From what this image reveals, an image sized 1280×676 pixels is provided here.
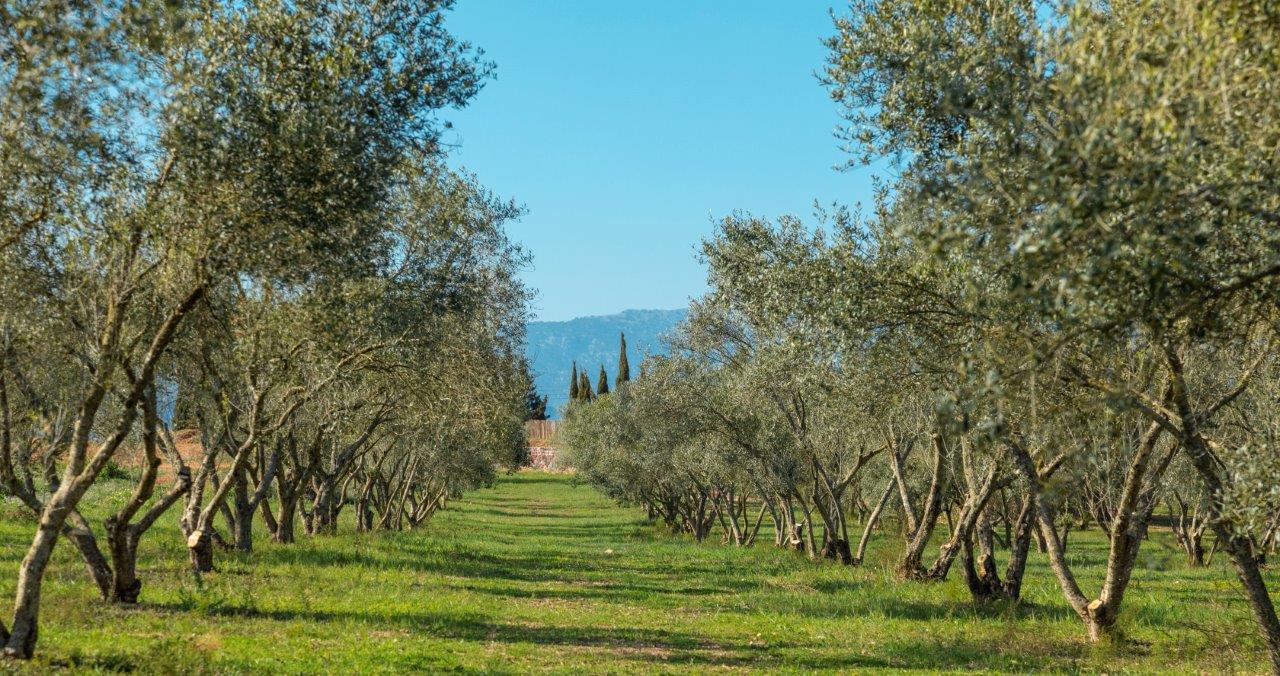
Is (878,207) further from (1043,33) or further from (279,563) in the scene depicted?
(279,563)

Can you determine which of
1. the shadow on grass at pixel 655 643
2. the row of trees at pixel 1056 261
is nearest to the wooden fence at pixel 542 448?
the row of trees at pixel 1056 261

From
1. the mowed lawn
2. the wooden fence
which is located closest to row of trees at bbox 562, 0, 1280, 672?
the mowed lawn

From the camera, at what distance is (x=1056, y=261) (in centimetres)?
737

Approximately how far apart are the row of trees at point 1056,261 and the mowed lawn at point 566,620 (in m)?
1.66

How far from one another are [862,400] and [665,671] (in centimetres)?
603

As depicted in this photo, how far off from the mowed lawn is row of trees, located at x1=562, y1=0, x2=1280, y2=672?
5.45 feet

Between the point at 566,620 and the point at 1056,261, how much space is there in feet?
55.0

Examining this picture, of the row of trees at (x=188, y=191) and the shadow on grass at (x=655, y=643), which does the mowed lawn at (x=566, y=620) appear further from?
the row of trees at (x=188, y=191)

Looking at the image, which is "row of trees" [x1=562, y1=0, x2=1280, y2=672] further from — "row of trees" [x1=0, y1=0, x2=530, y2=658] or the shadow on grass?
"row of trees" [x1=0, y1=0, x2=530, y2=658]

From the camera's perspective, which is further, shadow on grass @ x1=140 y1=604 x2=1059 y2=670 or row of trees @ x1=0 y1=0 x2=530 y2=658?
shadow on grass @ x1=140 y1=604 x2=1059 y2=670

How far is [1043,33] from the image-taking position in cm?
865

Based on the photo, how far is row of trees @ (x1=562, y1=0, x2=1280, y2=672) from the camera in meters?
6.77

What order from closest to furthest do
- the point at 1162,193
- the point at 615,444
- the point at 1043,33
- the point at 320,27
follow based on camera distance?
the point at 1162,193 → the point at 1043,33 → the point at 320,27 → the point at 615,444

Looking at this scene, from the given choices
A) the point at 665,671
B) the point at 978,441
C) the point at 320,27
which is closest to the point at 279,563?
the point at 665,671
